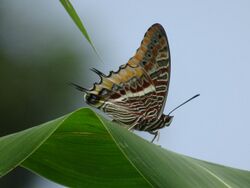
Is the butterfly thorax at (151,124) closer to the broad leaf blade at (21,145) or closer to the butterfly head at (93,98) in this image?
the butterfly head at (93,98)

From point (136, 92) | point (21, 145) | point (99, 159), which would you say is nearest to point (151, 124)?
point (136, 92)

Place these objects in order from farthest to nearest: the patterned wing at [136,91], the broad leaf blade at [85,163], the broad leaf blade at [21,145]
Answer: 1. the patterned wing at [136,91]
2. the broad leaf blade at [85,163]
3. the broad leaf blade at [21,145]

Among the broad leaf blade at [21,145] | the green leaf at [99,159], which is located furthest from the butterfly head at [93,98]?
the broad leaf blade at [21,145]

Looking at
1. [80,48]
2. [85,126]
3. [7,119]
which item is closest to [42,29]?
[80,48]

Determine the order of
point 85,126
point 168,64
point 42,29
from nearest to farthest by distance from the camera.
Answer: point 85,126
point 168,64
point 42,29

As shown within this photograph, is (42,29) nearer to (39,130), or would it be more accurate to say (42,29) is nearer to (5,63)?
(5,63)

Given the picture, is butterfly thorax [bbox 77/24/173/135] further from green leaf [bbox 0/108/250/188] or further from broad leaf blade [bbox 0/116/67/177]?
broad leaf blade [bbox 0/116/67/177]
